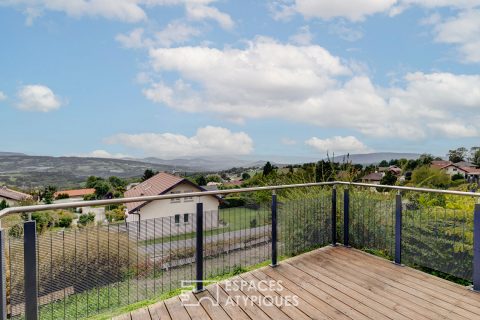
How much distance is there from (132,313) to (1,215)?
1.26 meters

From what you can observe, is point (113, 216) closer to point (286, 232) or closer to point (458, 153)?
point (286, 232)

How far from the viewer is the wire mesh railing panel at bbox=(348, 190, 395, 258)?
383cm

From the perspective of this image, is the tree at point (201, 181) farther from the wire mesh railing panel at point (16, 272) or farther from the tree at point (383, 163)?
the wire mesh railing panel at point (16, 272)

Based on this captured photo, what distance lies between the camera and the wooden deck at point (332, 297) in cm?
242

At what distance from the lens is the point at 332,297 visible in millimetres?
2713

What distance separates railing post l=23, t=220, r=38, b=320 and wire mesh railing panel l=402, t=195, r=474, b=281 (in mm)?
3710

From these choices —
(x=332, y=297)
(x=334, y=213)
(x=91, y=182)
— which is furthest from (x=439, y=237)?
(x=91, y=182)

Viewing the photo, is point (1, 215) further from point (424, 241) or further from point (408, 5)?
point (408, 5)

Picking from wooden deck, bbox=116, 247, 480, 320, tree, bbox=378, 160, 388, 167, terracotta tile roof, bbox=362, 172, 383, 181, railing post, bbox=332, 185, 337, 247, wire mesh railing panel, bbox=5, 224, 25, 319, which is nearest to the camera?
wire mesh railing panel, bbox=5, 224, 25, 319

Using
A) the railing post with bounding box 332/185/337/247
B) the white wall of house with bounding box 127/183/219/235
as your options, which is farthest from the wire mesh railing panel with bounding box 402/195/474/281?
the white wall of house with bounding box 127/183/219/235

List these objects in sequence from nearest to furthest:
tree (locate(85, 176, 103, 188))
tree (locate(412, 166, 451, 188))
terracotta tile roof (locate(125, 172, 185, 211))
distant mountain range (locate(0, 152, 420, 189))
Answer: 1. tree (locate(412, 166, 451, 188))
2. distant mountain range (locate(0, 152, 420, 189))
3. terracotta tile roof (locate(125, 172, 185, 211))
4. tree (locate(85, 176, 103, 188))

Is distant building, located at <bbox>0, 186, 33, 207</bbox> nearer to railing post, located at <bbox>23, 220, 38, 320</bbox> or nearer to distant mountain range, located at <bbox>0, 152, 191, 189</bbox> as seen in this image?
railing post, located at <bbox>23, 220, 38, 320</bbox>

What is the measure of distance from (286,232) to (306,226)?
0.32 metres

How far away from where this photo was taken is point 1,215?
6.08 feet
